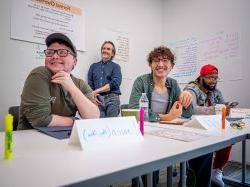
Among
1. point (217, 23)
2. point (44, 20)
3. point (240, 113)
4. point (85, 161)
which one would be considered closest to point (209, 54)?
point (217, 23)

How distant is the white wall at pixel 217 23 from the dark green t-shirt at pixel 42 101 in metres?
2.25

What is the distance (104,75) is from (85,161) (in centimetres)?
229

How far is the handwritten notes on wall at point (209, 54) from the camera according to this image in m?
2.87

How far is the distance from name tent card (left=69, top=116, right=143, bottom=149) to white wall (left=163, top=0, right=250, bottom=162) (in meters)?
2.34

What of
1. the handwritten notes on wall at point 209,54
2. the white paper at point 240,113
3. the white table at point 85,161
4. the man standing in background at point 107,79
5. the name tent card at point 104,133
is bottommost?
the white paper at point 240,113

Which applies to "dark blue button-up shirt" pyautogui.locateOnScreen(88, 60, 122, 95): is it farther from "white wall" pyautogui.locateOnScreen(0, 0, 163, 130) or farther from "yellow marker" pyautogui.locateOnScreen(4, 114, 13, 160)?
"yellow marker" pyautogui.locateOnScreen(4, 114, 13, 160)

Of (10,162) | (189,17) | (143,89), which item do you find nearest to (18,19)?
(143,89)

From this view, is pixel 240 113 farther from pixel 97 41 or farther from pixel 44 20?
pixel 44 20

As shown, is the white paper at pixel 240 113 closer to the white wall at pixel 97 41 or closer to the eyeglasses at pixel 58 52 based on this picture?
the eyeglasses at pixel 58 52

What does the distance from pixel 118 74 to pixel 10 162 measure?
235 cm

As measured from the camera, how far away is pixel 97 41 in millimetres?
2996

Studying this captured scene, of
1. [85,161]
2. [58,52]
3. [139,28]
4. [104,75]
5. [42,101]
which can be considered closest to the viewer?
[85,161]

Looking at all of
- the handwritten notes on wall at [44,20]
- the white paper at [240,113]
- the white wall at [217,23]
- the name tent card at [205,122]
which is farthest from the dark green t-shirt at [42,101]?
the white wall at [217,23]

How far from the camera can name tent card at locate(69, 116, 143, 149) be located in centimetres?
74
